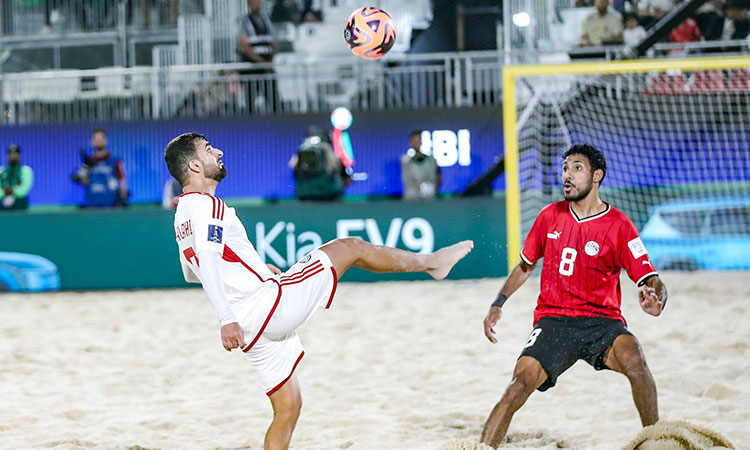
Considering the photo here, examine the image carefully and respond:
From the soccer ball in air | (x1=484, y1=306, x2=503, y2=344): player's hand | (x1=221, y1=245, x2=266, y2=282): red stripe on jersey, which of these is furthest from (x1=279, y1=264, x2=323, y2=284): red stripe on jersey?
the soccer ball in air

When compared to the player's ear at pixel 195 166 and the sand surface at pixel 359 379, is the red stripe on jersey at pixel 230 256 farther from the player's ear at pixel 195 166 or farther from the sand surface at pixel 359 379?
the sand surface at pixel 359 379

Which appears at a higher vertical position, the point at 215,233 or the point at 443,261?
the point at 215,233

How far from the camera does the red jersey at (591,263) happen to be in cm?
434

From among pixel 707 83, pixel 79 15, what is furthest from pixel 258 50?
pixel 707 83

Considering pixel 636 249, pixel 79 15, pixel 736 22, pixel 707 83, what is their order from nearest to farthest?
pixel 636 249 → pixel 707 83 → pixel 736 22 → pixel 79 15

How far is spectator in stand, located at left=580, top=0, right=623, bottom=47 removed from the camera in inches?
502

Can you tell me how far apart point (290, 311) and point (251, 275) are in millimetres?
241

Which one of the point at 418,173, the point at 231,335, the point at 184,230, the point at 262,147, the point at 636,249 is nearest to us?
the point at 231,335

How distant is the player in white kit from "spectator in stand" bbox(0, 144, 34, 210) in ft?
32.3

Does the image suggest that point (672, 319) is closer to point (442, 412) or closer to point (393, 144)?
point (442, 412)

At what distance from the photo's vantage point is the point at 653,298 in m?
4.02

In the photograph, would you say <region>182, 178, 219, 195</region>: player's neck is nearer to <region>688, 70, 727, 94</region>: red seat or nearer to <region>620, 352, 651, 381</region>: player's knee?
<region>620, 352, 651, 381</region>: player's knee

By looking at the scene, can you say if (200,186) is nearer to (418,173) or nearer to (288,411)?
(288,411)

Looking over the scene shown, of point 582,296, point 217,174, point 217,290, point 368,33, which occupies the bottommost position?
point 582,296
